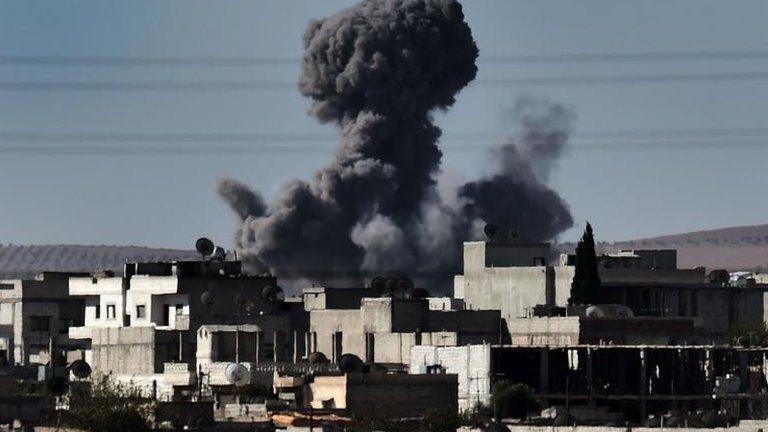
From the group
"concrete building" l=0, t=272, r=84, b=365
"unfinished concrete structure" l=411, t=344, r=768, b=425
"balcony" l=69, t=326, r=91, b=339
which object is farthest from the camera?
"concrete building" l=0, t=272, r=84, b=365

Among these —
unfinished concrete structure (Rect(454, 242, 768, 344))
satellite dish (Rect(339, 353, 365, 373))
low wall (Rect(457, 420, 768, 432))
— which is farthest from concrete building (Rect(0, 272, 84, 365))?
low wall (Rect(457, 420, 768, 432))

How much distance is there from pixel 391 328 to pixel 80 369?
43.9 ft

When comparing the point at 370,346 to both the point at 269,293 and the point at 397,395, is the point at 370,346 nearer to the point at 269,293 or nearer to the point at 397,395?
the point at 269,293

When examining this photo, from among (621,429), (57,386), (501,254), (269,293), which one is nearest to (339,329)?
(269,293)

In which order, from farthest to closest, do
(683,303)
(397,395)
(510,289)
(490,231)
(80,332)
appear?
(490,231)
(683,303)
(510,289)
(80,332)
(397,395)

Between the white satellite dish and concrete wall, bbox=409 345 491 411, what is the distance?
794cm

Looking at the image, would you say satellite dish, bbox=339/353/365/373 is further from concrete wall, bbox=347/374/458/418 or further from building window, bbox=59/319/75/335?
building window, bbox=59/319/75/335

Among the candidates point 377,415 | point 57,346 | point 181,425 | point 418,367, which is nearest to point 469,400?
point 418,367

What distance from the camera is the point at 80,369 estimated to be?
13262cm

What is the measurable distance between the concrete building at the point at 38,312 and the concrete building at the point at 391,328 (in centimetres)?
1356

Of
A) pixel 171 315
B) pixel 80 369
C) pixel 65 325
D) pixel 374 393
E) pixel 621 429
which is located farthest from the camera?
pixel 65 325

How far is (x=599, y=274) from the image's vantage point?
151000 millimetres

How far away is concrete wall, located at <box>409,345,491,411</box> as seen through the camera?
403 ft

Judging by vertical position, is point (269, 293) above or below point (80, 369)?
above
